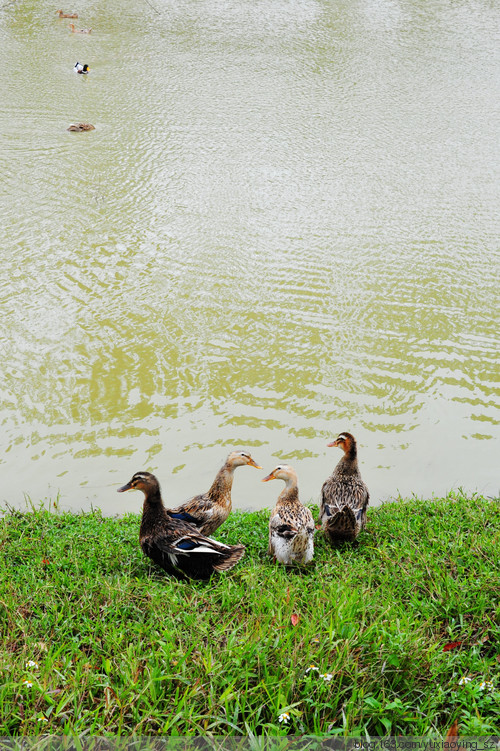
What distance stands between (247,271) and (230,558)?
5.67 metres

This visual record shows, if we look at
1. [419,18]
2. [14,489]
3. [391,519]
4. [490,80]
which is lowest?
[14,489]

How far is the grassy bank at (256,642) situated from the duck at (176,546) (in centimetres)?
11

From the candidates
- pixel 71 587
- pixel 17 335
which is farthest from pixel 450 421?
pixel 17 335

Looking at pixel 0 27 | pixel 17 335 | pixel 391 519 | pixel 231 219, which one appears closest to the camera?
pixel 391 519

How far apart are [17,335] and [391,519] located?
5.05 metres

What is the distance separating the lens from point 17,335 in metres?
7.72

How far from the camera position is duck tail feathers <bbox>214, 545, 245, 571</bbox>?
4.11m

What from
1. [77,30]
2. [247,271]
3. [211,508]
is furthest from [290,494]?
[77,30]

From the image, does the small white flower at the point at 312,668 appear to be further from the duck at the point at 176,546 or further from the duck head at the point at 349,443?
the duck head at the point at 349,443

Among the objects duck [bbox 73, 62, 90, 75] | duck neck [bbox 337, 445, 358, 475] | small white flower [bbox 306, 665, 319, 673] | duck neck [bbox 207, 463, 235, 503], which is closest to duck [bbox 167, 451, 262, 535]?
duck neck [bbox 207, 463, 235, 503]

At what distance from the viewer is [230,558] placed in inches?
165

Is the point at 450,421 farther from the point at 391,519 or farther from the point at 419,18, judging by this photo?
the point at 419,18

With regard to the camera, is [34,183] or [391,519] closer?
[391,519]

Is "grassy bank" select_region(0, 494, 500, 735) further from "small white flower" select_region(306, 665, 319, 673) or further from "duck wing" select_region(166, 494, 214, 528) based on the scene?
"duck wing" select_region(166, 494, 214, 528)
